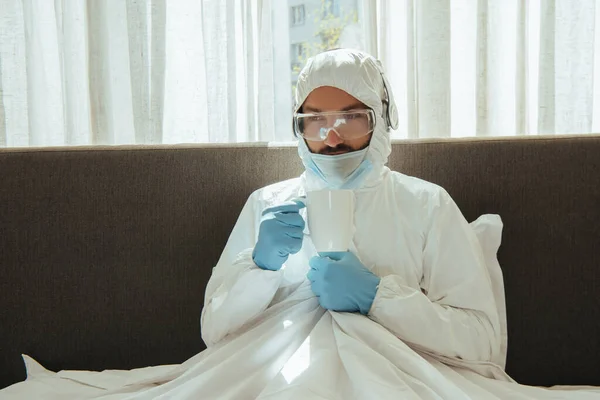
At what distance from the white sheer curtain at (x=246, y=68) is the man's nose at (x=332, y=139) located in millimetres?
526

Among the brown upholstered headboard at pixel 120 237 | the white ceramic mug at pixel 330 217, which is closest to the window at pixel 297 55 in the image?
the brown upholstered headboard at pixel 120 237

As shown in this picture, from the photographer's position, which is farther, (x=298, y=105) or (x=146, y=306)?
(x=146, y=306)

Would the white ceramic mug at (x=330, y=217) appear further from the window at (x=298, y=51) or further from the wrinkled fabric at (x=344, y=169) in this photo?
the window at (x=298, y=51)

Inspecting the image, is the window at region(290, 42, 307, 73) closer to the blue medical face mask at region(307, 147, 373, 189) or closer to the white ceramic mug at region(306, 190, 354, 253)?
the blue medical face mask at region(307, 147, 373, 189)

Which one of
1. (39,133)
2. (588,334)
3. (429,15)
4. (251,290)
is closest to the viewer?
(251,290)

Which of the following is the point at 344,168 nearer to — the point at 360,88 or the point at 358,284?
the point at 360,88

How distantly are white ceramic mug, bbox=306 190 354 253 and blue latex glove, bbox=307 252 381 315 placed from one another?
0.11 m

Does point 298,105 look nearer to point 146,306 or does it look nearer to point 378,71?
point 378,71

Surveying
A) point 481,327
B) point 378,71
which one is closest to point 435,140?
point 378,71

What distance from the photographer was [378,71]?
1.56 meters

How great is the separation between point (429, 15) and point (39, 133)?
1321 mm

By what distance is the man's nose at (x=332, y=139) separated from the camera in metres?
1.48

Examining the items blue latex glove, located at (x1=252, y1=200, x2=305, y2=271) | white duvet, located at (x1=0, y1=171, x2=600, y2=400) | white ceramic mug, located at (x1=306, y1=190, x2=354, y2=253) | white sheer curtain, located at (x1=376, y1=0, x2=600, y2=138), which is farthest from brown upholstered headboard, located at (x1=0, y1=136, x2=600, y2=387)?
white ceramic mug, located at (x1=306, y1=190, x2=354, y2=253)

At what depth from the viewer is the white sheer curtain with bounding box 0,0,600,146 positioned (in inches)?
74.7
